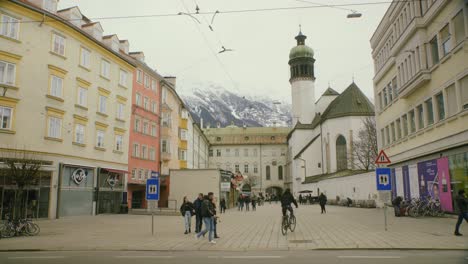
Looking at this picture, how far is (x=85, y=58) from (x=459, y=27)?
27.2 meters

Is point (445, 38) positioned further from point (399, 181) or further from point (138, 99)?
point (138, 99)

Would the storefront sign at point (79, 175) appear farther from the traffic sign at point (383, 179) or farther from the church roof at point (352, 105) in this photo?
the church roof at point (352, 105)

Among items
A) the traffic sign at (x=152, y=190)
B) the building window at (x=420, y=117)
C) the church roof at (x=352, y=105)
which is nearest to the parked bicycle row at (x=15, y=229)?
the traffic sign at (x=152, y=190)

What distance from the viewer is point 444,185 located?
2394 centimetres

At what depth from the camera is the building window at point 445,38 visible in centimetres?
2305

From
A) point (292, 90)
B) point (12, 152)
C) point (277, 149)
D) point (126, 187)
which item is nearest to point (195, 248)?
point (12, 152)

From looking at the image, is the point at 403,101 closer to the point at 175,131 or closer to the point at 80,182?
the point at 80,182

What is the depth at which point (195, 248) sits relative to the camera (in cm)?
1328

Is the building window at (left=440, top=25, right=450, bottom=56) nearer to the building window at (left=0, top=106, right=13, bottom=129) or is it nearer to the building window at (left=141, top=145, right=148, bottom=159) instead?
the building window at (left=0, top=106, right=13, bottom=129)

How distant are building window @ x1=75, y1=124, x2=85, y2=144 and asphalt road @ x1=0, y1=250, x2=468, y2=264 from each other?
69.4ft

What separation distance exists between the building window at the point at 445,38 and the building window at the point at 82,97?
26328 mm

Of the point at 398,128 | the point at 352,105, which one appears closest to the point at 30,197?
the point at 398,128

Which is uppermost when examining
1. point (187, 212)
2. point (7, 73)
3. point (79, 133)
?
point (7, 73)

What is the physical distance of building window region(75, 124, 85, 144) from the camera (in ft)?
107
